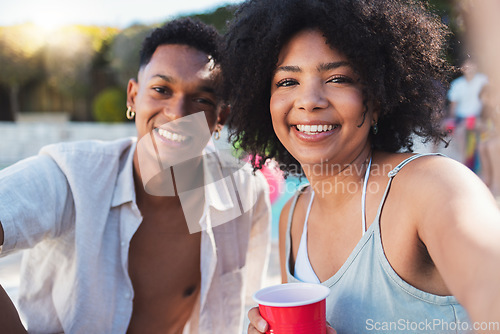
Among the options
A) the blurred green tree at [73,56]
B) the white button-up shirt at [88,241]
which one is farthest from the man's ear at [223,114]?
the blurred green tree at [73,56]

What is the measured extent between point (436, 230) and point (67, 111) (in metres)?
17.8

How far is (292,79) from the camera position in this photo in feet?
7.34

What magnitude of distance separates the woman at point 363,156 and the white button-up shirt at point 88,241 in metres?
0.54

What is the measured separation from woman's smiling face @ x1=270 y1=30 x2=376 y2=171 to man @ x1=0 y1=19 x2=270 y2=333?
33.6 inches

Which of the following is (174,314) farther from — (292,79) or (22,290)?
(292,79)

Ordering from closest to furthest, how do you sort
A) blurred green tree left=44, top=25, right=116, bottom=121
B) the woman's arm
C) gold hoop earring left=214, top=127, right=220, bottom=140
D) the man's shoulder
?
the woman's arm, the man's shoulder, gold hoop earring left=214, top=127, right=220, bottom=140, blurred green tree left=44, top=25, right=116, bottom=121

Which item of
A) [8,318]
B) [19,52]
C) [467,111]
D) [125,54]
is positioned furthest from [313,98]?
[19,52]

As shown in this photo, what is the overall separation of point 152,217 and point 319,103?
57.7 inches

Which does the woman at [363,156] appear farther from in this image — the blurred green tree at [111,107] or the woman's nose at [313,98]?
the blurred green tree at [111,107]

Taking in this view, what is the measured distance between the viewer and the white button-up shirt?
2.46 m

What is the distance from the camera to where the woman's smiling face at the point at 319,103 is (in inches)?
84.1

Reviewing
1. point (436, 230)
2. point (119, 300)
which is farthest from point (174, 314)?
point (436, 230)

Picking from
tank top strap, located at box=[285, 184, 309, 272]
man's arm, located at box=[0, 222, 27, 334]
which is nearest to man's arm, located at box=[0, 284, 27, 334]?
man's arm, located at box=[0, 222, 27, 334]

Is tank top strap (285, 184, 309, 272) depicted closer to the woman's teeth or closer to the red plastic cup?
the woman's teeth
